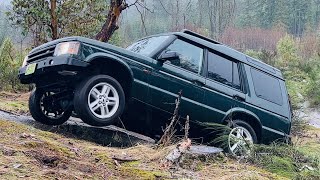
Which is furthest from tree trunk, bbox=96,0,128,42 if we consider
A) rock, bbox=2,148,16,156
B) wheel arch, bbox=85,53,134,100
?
rock, bbox=2,148,16,156

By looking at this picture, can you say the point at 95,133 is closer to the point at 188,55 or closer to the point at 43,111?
the point at 43,111

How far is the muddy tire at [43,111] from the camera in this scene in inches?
242

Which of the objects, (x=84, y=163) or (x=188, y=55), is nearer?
(x=84, y=163)

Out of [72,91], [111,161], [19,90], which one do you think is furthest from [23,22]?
[111,161]

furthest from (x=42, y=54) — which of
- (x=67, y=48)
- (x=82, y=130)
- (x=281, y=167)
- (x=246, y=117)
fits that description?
(x=281, y=167)

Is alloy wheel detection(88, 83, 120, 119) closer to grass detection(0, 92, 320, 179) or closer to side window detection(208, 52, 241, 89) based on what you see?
grass detection(0, 92, 320, 179)

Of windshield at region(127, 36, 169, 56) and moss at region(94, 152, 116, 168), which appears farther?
windshield at region(127, 36, 169, 56)

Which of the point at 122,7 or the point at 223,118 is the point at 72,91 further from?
the point at 122,7

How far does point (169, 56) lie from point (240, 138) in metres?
1.39

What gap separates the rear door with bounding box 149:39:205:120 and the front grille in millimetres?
1302

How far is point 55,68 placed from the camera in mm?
5133

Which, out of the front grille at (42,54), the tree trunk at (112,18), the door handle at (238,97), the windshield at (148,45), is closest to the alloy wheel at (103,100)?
the front grille at (42,54)

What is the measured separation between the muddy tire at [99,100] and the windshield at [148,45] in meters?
0.88

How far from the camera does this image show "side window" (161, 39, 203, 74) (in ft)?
19.8
